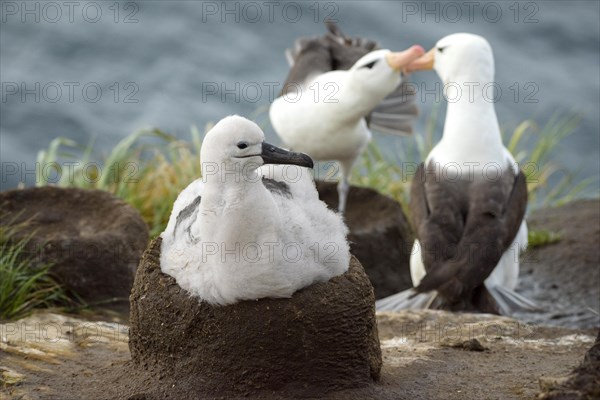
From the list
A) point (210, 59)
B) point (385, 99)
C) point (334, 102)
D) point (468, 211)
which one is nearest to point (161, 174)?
point (334, 102)

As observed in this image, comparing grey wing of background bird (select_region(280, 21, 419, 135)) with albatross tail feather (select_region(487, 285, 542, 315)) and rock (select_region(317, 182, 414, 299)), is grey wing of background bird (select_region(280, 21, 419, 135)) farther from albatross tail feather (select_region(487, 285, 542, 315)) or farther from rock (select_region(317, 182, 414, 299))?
albatross tail feather (select_region(487, 285, 542, 315))

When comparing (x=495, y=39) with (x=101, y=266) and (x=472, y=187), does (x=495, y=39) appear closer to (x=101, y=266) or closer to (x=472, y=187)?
(x=472, y=187)

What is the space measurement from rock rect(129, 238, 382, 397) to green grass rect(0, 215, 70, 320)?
2.13 m

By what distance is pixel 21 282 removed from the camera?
23.3 feet

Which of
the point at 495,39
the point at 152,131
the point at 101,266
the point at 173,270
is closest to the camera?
the point at 173,270

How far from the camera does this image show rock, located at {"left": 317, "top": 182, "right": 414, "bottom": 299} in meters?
8.68

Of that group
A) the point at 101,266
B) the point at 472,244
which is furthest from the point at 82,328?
the point at 472,244

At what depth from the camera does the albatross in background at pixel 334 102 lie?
8.97 m

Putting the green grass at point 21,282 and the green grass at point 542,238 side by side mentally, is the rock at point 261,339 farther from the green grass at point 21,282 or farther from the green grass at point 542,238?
the green grass at point 542,238

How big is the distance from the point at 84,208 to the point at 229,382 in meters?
3.39

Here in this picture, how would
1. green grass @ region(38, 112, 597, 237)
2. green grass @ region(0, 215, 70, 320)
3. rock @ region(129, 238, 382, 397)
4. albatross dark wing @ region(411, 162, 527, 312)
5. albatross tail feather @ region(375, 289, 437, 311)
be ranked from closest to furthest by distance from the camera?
1. rock @ region(129, 238, 382, 397)
2. green grass @ region(0, 215, 70, 320)
3. albatross dark wing @ region(411, 162, 527, 312)
4. albatross tail feather @ region(375, 289, 437, 311)
5. green grass @ region(38, 112, 597, 237)

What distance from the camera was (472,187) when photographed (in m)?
7.71

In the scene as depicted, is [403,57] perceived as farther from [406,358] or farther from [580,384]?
[580,384]

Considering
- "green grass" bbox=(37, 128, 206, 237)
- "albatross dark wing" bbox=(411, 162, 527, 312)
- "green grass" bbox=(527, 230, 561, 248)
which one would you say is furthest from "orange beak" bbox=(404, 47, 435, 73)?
"green grass" bbox=(37, 128, 206, 237)
